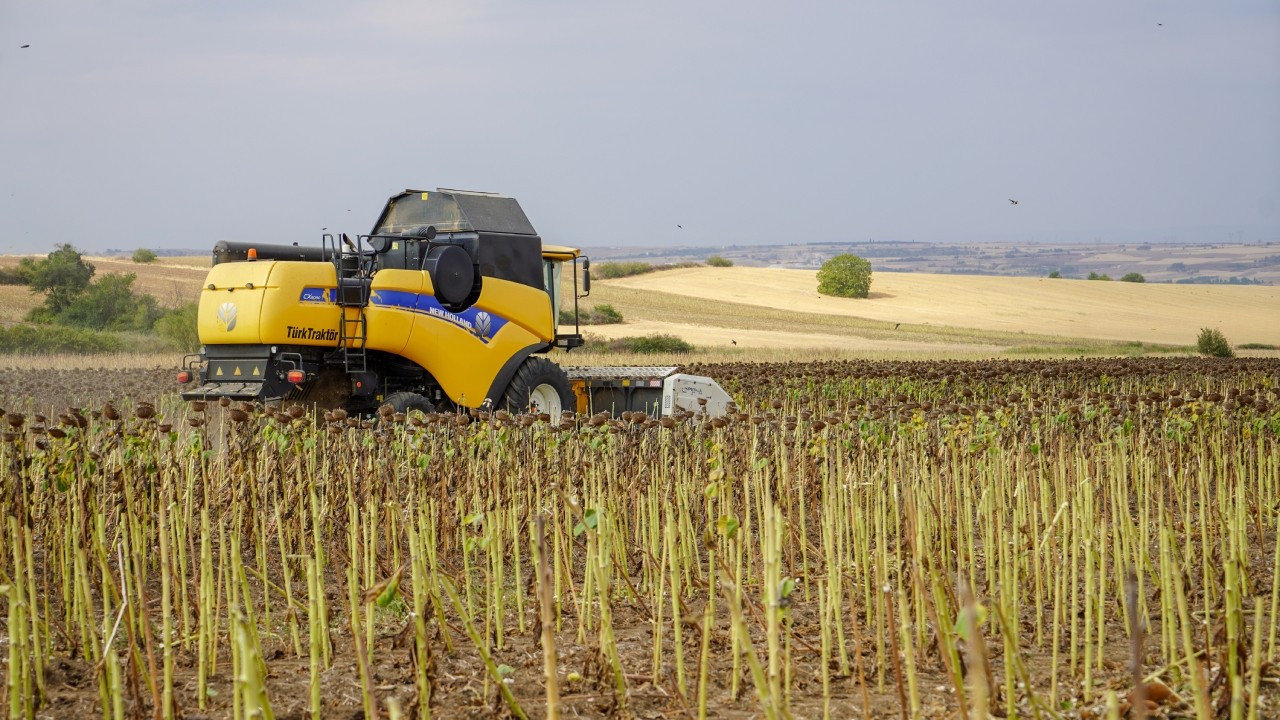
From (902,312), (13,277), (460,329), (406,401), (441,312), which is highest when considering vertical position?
(13,277)

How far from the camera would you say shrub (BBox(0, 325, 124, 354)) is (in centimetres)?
3466

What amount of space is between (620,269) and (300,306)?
262ft

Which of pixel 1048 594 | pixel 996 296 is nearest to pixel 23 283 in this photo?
pixel 996 296

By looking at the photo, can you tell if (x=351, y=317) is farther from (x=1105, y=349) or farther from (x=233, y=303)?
(x=1105, y=349)

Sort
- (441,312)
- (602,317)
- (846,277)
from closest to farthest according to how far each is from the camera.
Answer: (441,312)
(602,317)
(846,277)

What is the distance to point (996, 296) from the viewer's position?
7750 centimetres

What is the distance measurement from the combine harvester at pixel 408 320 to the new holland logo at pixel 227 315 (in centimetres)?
2

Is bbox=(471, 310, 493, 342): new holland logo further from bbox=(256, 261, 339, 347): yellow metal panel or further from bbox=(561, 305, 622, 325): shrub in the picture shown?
bbox=(561, 305, 622, 325): shrub

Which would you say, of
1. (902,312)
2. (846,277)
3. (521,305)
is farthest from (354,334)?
(846,277)

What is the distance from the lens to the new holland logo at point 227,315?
12.0 metres

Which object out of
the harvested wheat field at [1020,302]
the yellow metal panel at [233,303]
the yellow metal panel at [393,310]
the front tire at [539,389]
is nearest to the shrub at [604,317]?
the harvested wheat field at [1020,302]

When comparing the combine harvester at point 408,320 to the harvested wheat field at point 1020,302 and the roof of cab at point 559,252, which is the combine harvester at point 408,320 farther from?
the harvested wheat field at point 1020,302

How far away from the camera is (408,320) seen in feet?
41.3

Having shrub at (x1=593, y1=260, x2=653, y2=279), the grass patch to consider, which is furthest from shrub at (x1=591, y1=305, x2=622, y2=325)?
shrub at (x1=593, y1=260, x2=653, y2=279)
